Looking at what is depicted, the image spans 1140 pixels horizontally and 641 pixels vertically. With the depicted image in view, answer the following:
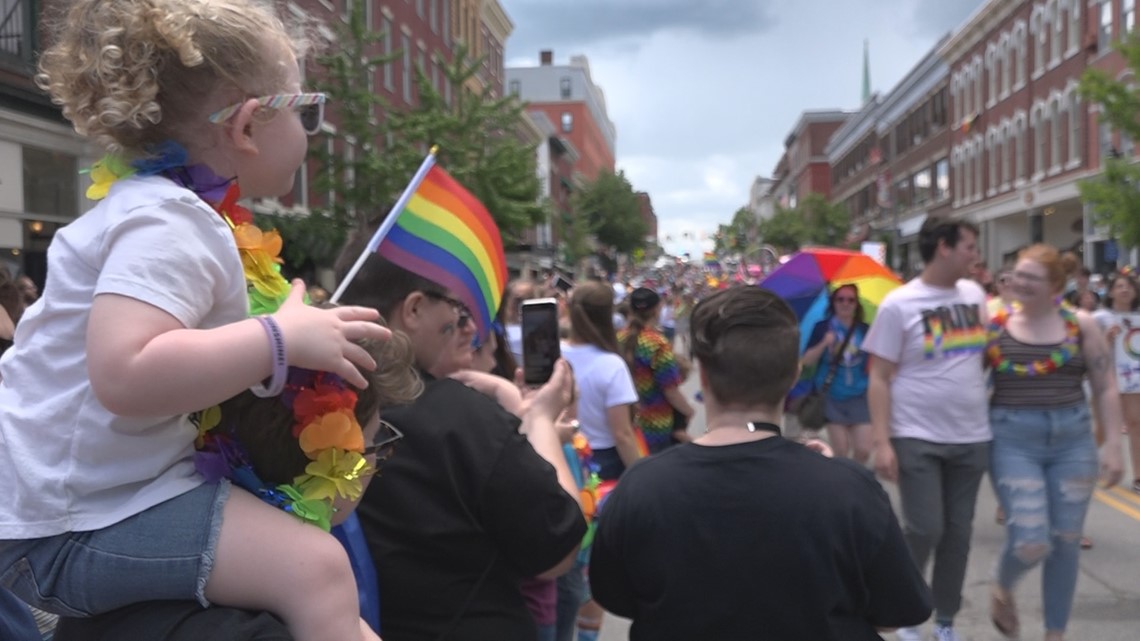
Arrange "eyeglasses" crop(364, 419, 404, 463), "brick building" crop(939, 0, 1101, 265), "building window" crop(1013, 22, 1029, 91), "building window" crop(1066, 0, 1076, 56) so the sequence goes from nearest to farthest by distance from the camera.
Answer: "eyeglasses" crop(364, 419, 404, 463) → "building window" crop(1066, 0, 1076, 56) → "brick building" crop(939, 0, 1101, 265) → "building window" crop(1013, 22, 1029, 91)

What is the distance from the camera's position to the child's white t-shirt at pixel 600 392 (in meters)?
5.65

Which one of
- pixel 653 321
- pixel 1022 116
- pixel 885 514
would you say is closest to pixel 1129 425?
pixel 653 321

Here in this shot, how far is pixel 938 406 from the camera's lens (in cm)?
513

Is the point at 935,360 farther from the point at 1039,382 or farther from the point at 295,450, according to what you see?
the point at 295,450

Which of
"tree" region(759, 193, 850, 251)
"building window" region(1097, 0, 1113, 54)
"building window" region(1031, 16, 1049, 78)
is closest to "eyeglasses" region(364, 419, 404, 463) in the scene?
"building window" region(1097, 0, 1113, 54)

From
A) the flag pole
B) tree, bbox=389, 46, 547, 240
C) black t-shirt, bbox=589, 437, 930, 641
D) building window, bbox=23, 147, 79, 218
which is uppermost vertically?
tree, bbox=389, 46, 547, 240

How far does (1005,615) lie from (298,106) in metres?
4.69

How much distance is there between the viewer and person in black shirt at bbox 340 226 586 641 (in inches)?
92.0

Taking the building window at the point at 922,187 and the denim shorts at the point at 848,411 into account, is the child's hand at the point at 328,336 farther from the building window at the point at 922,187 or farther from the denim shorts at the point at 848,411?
the building window at the point at 922,187

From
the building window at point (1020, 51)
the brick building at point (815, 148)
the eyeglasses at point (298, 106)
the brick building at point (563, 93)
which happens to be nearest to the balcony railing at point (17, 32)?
the eyeglasses at point (298, 106)

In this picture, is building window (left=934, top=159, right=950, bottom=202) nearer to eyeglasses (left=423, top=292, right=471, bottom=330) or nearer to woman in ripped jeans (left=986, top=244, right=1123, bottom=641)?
woman in ripped jeans (left=986, top=244, right=1123, bottom=641)

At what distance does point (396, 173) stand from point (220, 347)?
20778 millimetres

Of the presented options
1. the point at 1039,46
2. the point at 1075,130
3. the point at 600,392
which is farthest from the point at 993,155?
the point at 600,392

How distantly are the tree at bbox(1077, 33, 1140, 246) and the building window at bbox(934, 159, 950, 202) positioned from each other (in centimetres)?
2786
